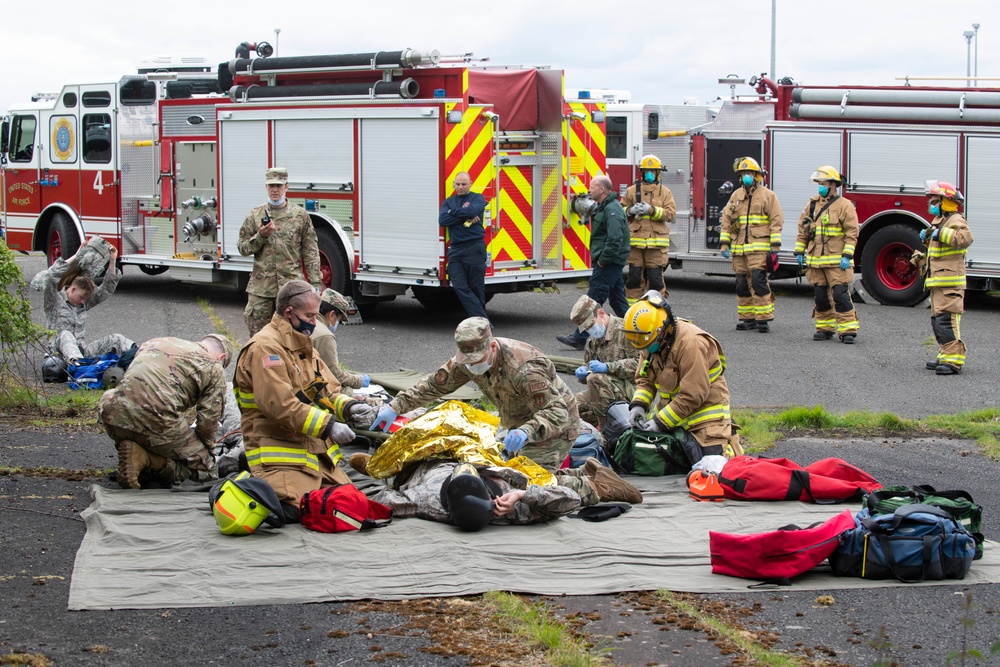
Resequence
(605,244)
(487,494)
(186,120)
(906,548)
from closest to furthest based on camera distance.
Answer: (906,548), (487,494), (605,244), (186,120)

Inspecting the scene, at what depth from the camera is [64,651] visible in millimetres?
4516

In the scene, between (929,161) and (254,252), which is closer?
(254,252)

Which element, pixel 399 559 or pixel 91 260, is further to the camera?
pixel 91 260

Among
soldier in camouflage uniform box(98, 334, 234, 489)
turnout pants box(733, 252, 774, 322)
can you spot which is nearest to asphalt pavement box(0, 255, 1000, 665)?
turnout pants box(733, 252, 774, 322)

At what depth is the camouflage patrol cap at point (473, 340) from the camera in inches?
259

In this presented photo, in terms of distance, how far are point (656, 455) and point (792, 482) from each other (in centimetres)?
95

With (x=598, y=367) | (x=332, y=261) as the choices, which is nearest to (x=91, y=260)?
(x=332, y=261)

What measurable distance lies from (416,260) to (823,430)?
547 centimetres

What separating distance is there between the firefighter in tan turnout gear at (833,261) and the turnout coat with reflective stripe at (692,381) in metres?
5.90

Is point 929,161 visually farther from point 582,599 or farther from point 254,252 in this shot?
point 582,599

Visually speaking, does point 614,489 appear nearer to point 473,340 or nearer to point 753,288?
point 473,340

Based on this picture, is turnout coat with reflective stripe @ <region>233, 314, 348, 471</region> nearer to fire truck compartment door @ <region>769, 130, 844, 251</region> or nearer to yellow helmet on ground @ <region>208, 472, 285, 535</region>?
yellow helmet on ground @ <region>208, 472, 285, 535</region>

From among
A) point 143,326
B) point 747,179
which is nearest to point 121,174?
point 143,326

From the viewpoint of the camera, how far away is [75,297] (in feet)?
32.8
